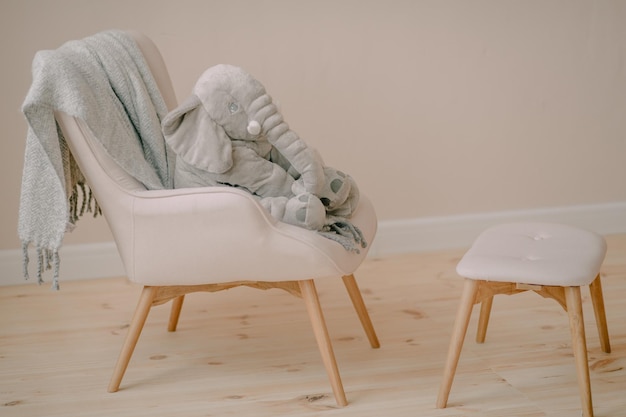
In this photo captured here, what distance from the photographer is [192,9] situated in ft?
10.1

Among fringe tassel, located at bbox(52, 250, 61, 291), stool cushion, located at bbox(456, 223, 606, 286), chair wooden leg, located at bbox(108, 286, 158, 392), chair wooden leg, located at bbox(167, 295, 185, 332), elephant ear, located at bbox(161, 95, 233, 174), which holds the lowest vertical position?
chair wooden leg, located at bbox(167, 295, 185, 332)

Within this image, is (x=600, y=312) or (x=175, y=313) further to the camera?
(x=175, y=313)

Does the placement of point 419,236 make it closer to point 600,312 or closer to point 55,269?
point 600,312

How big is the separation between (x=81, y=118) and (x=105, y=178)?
0.15m

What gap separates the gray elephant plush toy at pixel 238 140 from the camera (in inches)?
80.3

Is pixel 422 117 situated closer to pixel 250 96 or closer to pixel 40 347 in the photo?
pixel 250 96

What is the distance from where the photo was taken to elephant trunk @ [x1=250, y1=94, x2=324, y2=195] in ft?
6.70

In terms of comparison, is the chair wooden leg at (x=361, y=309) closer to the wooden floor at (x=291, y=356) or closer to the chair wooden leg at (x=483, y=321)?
the wooden floor at (x=291, y=356)

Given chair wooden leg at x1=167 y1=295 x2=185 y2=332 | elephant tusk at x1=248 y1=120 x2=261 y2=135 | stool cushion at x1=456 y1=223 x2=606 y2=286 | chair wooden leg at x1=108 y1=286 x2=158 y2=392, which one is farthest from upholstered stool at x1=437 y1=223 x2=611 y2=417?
chair wooden leg at x1=167 y1=295 x2=185 y2=332

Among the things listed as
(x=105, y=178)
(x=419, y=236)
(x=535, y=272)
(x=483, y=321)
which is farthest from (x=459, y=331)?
(x=419, y=236)

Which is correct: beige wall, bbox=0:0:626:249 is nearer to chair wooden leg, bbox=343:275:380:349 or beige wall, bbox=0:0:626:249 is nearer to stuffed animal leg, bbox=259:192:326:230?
chair wooden leg, bbox=343:275:380:349

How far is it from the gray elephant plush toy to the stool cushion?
35cm

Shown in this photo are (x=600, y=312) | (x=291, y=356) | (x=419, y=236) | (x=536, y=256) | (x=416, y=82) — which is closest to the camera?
(x=536, y=256)

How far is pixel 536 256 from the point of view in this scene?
1926 mm
